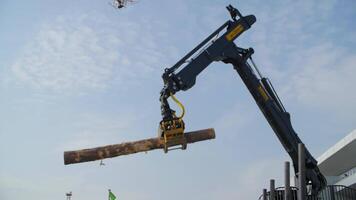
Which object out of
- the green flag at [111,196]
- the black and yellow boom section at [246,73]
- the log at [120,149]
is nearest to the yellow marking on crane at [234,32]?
the black and yellow boom section at [246,73]

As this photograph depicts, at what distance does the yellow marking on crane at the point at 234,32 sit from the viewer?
16516 mm

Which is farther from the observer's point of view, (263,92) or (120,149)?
(263,92)

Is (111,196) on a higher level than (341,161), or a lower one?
lower

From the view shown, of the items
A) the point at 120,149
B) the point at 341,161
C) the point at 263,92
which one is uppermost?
the point at 263,92

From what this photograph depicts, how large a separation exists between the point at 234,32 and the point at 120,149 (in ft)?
20.0

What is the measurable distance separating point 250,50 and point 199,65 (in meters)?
2.53

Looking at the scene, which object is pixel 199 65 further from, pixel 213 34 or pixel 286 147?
pixel 286 147

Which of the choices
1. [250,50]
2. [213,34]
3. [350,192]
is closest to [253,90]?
[250,50]

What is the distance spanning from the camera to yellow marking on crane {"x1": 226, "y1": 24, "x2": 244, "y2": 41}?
1652cm

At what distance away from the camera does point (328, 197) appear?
1750cm

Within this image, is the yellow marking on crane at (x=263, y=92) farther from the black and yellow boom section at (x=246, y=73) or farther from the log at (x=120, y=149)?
the log at (x=120, y=149)

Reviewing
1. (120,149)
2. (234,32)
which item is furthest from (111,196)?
(120,149)

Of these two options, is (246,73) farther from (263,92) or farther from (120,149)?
(120,149)

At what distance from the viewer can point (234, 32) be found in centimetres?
1661
